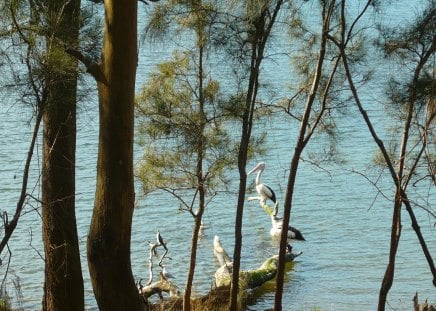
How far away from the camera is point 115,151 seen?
597cm

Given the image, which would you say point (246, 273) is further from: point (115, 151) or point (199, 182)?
point (115, 151)

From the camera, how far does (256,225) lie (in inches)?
618

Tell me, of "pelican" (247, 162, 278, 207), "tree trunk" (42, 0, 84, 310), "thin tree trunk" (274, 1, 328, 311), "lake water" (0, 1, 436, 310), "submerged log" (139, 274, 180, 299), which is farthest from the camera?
"pelican" (247, 162, 278, 207)

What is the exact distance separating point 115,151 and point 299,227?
30.1 feet

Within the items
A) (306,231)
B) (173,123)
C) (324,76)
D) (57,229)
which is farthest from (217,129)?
(306,231)

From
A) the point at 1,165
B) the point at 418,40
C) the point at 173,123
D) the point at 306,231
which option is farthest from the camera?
the point at 1,165

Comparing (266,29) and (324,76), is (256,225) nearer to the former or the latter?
(324,76)

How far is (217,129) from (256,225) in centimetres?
682

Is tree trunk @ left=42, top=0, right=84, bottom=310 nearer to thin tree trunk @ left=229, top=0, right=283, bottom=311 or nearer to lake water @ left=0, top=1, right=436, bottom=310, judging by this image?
thin tree trunk @ left=229, top=0, right=283, bottom=311

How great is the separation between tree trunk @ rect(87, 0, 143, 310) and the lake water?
4.87 metres

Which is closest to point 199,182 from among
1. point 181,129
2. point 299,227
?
point 181,129

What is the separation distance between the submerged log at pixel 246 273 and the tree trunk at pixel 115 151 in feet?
16.7

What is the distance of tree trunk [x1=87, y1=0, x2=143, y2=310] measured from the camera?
5.86 meters

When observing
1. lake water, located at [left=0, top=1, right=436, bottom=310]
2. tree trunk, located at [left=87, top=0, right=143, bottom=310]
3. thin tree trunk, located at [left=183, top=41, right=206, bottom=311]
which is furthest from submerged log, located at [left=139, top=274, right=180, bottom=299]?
tree trunk, located at [left=87, top=0, right=143, bottom=310]
